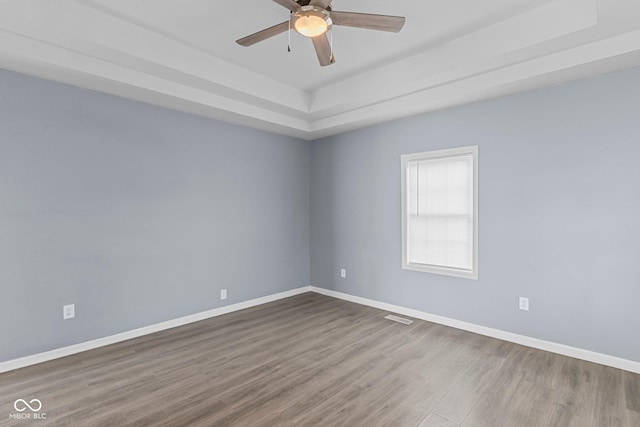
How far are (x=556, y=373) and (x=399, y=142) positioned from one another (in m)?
2.88

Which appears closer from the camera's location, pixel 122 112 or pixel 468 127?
pixel 122 112

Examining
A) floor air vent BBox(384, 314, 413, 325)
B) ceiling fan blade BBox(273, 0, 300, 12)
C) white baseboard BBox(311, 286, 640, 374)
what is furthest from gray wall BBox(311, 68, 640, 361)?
ceiling fan blade BBox(273, 0, 300, 12)

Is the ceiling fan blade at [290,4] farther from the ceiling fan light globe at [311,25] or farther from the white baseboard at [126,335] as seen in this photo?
the white baseboard at [126,335]

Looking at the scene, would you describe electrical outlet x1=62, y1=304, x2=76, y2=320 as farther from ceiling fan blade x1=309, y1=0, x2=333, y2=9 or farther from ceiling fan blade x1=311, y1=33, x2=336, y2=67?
ceiling fan blade x1=309, y1=0, x2=333, y2=9

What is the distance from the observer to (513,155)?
332 centimetres

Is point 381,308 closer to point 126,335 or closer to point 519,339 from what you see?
point 519,339

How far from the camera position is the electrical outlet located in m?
3.04

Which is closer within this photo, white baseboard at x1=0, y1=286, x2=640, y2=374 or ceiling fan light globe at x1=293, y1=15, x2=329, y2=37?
ceiling fan light globe at x1=293, y1=15, x2=329, y2=37

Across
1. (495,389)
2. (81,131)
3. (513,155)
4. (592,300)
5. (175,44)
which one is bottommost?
(495,389)

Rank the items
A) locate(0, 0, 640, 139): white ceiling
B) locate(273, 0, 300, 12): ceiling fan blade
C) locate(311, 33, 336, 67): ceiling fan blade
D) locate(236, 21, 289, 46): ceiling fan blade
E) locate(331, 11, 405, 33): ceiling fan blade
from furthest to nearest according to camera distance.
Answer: locate(0, 0, 640, 139): white ceiling < locate(311, 33, 336, 67): ceiling fan blade < locate(236, 21, 289, 46): ceiling fan blade < locate(331, 11, 405, 33): ceiling fan blade < locate(273, 0, 300, 12): ceiling fan blade

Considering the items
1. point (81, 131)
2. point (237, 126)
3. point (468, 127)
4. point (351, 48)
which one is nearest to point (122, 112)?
point (81, 131)

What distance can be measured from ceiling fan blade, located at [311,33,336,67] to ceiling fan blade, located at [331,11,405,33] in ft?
0.60

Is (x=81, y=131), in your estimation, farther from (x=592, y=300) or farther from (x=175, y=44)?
(x=592, y=300)

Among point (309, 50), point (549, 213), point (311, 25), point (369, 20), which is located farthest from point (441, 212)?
point (311, 25)
